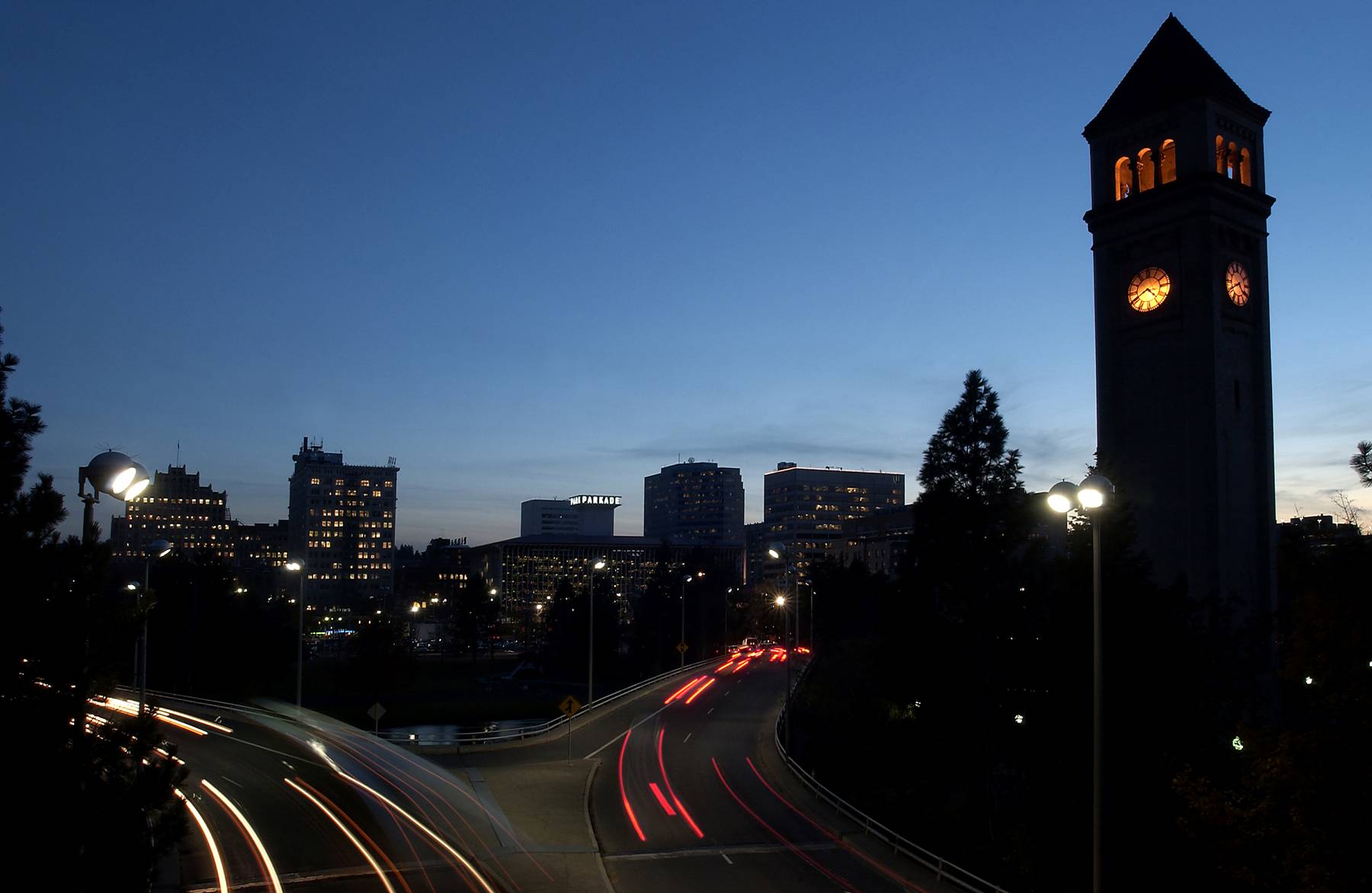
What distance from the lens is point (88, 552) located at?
1010cm

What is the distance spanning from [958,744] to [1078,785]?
14258mm

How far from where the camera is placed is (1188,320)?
59781 millimetres

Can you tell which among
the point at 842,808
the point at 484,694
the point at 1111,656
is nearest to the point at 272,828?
the point at 842,808

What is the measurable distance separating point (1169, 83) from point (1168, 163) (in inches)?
203

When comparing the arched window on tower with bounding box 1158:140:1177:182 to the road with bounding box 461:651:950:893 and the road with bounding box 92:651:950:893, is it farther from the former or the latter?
the road with bounding box 92:651:950:893

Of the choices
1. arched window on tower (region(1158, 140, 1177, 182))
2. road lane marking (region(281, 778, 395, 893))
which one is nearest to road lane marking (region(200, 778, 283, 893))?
road lane marking (region(281, 778, 395, 893))

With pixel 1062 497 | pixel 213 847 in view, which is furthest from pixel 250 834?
pixel 1062 497

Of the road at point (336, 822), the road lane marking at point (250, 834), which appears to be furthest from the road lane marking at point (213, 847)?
the road lane marking at point (250, 834)

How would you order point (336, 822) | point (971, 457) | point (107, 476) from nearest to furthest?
point (107, 476), point (336, 822), point (971, 457)

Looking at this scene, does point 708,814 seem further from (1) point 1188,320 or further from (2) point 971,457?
(1) point 1188,320

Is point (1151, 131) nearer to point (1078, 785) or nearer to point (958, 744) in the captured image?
point (958, 744)

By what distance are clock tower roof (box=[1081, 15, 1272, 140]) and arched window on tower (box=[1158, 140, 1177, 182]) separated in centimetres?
235

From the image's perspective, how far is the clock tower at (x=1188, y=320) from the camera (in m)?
58.8

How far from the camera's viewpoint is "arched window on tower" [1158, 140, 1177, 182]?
6216 cm
